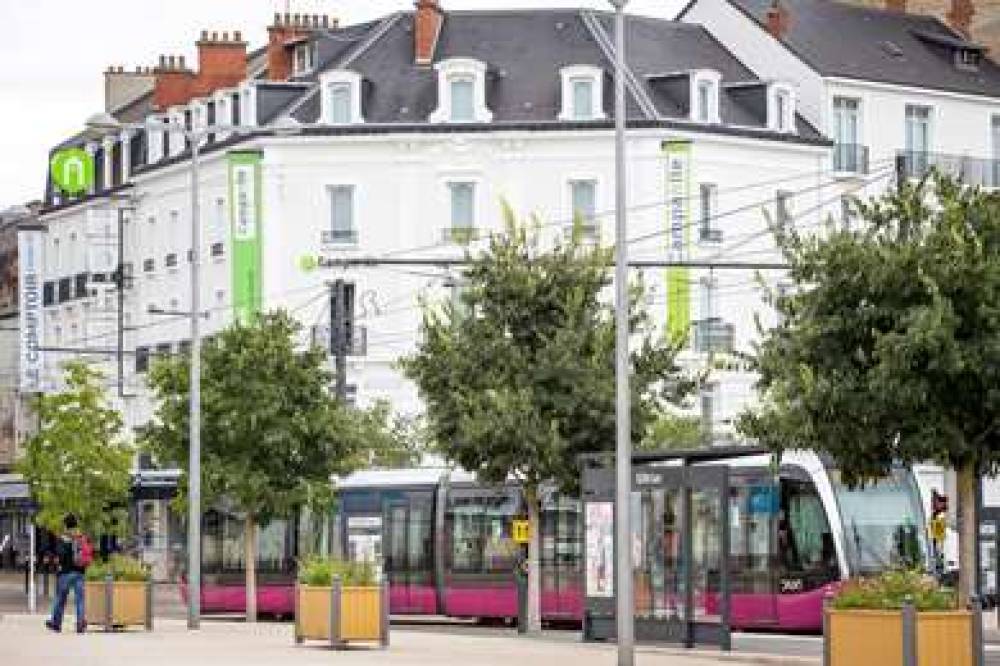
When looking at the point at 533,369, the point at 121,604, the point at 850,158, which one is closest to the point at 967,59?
the point at 850,158

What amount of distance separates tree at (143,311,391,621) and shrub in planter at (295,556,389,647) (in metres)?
12.2

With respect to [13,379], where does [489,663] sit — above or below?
below

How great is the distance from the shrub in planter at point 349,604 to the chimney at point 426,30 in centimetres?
4644

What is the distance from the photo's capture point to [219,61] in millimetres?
91938

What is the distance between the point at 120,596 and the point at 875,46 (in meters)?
Answer: 49.4

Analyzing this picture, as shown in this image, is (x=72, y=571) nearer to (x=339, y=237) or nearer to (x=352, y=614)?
(x=352, y=614)

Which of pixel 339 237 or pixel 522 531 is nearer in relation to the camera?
pixel 522 531

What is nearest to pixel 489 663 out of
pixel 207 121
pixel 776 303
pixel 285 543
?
pixel 776 303

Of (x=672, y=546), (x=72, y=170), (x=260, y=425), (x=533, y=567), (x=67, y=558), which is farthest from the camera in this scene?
(x=72, y=170)

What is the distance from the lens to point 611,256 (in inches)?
1742

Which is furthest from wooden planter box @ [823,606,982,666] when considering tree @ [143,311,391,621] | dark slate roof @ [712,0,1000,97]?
dark slate roof @ [712,0,1000,97]

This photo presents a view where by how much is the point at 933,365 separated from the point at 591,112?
5165 cm

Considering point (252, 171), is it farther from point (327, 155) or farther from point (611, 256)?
point (611, 256)

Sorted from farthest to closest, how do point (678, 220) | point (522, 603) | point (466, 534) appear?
point (678, 220) < point (466, 534) < point (522, 603)
